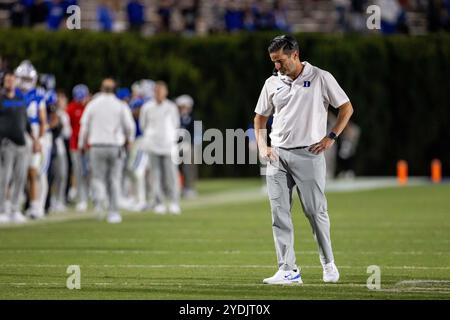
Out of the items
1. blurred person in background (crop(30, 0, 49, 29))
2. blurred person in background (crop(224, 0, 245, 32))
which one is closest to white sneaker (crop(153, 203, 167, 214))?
blurred person in background (crop(30, 0, 49, 29))

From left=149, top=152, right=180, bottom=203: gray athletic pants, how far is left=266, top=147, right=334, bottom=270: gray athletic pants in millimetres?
9873

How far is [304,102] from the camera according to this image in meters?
11.2

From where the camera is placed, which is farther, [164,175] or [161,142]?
[164,175]

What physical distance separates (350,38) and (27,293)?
76.3ft

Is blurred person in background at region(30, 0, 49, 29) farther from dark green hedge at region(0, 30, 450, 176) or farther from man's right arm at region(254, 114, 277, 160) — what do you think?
man's right arm at region(254, 114, 277, 160)

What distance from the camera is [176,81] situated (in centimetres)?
3114

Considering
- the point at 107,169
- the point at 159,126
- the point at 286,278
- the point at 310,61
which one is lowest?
the point at 286,278

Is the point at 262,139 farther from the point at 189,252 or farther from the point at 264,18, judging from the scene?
the point at 264,18

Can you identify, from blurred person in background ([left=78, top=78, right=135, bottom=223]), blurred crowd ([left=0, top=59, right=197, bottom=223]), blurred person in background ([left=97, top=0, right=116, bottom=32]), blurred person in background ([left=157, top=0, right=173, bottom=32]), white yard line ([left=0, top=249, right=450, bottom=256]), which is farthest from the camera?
blurred person in background ([left=157, top=0, right=173, bottom=32])

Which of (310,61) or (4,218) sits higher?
(310,61)

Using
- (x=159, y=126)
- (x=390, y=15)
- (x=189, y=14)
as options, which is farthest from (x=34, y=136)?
(x=390, y=15)

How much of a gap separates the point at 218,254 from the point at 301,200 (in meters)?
3.01

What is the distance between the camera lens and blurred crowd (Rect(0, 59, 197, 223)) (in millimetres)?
18875

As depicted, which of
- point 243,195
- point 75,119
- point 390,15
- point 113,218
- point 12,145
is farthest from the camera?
point 390,15
